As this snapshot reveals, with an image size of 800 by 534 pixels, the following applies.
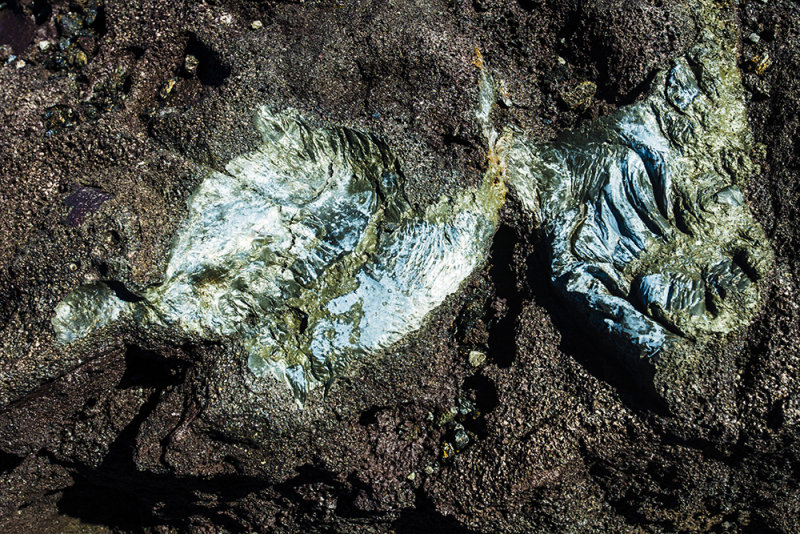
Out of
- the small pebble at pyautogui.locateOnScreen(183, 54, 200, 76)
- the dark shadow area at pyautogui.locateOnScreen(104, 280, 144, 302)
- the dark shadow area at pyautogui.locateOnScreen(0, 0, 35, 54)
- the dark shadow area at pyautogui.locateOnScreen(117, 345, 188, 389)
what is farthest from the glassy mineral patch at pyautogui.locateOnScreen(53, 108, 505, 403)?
the dark shadow area at pyautogui.locateOnScreen(0, 0, 35, 54)

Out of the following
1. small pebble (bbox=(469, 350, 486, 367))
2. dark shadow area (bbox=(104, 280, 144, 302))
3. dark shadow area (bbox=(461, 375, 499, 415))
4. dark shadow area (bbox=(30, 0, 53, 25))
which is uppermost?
dark shadow area (bbox=(30, 0, 53, 25))

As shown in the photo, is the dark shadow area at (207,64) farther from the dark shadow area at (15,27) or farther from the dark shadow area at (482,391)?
the dark shadow area at (482,391)

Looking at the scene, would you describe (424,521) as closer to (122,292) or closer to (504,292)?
(504,292)

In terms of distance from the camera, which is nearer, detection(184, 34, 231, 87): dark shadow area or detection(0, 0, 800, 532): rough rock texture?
detection(0, 0, 800, 532): rough rock texture

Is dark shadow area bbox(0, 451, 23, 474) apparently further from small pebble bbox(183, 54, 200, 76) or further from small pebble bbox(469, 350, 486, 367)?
small pebble bbox(469, 350, 486, 367)

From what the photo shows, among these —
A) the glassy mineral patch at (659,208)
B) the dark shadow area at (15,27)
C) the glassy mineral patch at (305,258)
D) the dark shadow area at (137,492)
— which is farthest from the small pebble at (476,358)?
the dark shadow area at (15,27)

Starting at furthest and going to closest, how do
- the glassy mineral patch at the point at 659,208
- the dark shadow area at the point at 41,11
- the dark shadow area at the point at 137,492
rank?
1. the dark shadow area at the point at 41,11
2. the dark shadow area at the point at 137,492
3. the glassy mineral patch at the point at 659,208
